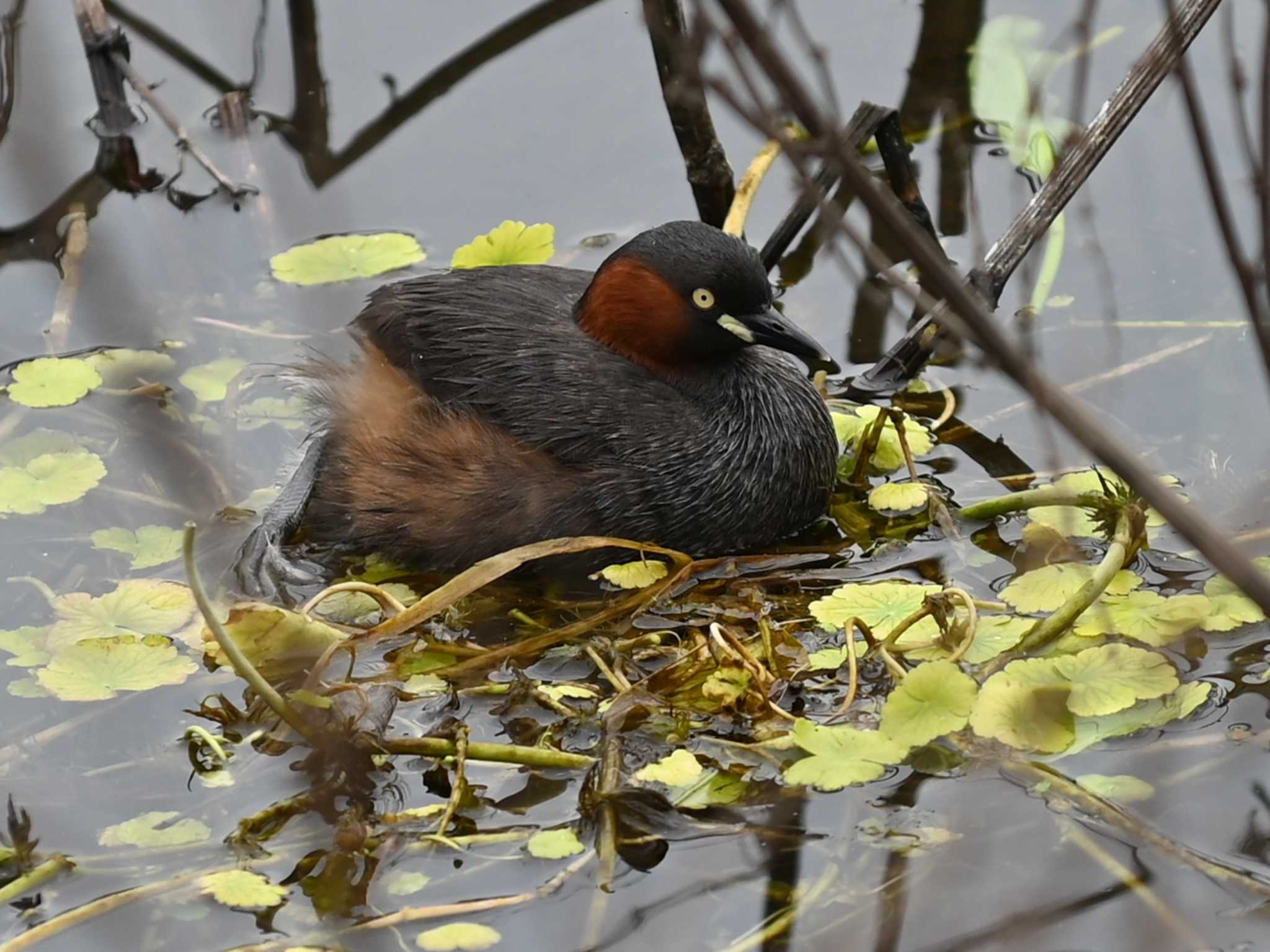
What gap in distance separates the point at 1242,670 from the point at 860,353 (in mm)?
1936

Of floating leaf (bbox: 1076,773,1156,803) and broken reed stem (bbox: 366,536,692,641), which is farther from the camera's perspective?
broken reed stem (bbox: 366,536,692,641)

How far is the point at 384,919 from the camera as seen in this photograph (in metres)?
3.30

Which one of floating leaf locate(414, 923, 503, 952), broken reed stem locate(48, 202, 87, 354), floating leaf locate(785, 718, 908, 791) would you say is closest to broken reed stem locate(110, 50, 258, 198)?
broken reed stem locate(48, 202, 87, 354)

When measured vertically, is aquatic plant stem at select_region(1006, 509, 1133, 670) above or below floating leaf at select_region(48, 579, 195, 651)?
below

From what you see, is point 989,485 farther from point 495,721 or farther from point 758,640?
point 495,721

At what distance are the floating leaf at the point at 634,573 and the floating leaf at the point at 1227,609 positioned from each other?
4.63ft

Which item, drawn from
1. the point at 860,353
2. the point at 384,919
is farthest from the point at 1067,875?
the point at 860,353

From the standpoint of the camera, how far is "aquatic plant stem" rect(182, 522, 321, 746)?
3.01 meters

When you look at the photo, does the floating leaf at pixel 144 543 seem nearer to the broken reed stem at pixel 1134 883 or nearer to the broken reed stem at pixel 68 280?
the broken reed stem at pixel 68 280

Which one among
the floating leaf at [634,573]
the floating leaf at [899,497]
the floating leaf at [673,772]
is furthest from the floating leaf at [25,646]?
the floating leaf at [899,497]

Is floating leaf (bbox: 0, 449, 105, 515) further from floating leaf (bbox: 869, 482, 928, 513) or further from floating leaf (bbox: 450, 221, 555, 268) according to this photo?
floating leaf (bbox: 869, 482, 928, 513)

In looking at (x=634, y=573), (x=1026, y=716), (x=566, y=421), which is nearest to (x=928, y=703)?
(x=1026, y=716)

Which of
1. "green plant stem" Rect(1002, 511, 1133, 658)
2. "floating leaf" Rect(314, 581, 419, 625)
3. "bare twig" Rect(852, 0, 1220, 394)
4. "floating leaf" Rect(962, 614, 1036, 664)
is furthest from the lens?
"floating leaf" Rect(314, 581, 419, 625)

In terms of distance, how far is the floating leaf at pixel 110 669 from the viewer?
4059 mm
